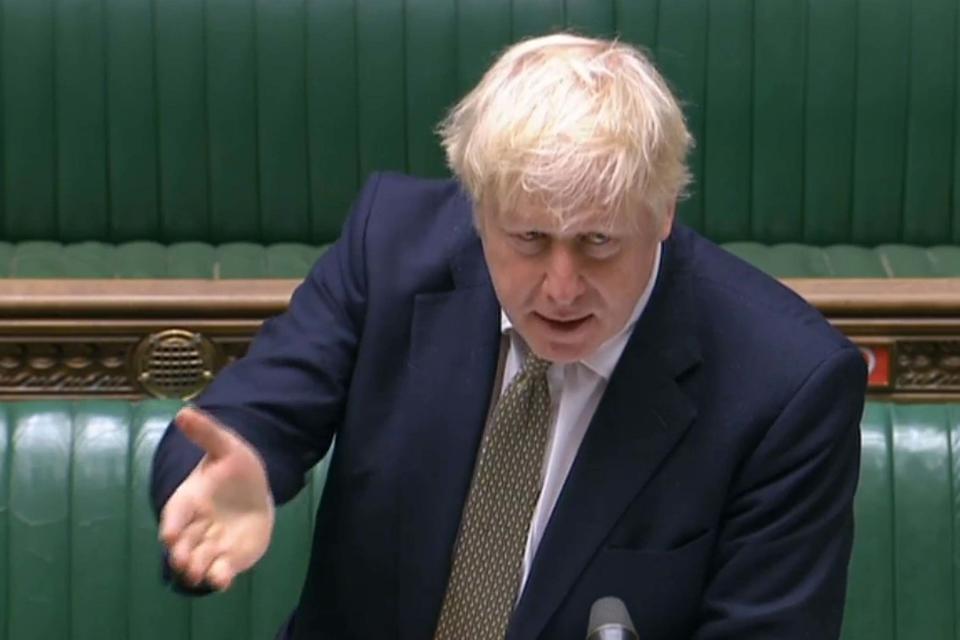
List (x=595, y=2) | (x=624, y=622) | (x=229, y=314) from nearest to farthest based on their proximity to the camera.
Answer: (x=624, y=622), (x=229, y=314), (x=595, y=2)

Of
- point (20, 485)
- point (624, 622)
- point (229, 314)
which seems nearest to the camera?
point (624, 622)

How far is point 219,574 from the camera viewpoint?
1.21 meters

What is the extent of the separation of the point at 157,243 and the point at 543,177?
1.75 metres

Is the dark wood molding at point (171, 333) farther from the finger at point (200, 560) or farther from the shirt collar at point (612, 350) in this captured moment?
the finger at point (200, 560)

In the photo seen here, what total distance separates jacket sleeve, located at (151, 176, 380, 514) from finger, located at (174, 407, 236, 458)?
87mm

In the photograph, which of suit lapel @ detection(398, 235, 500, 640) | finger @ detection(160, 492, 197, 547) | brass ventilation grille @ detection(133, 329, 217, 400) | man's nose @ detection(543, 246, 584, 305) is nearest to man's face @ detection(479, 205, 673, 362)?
man's nose @ detection(543, 246, 584, 305)

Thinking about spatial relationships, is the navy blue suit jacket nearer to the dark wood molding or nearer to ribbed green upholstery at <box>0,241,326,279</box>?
the dark wood molding

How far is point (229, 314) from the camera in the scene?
226 centimetres

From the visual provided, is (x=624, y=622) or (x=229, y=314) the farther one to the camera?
(x=229, y=314)

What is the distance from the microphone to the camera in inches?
40.3

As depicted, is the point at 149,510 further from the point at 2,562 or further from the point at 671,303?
the point at 671,303

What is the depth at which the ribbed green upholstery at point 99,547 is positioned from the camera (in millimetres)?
1910

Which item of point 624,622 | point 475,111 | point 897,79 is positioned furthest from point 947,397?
point 624,622

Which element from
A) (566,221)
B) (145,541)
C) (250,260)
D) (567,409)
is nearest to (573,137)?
Answer: (566,221)
